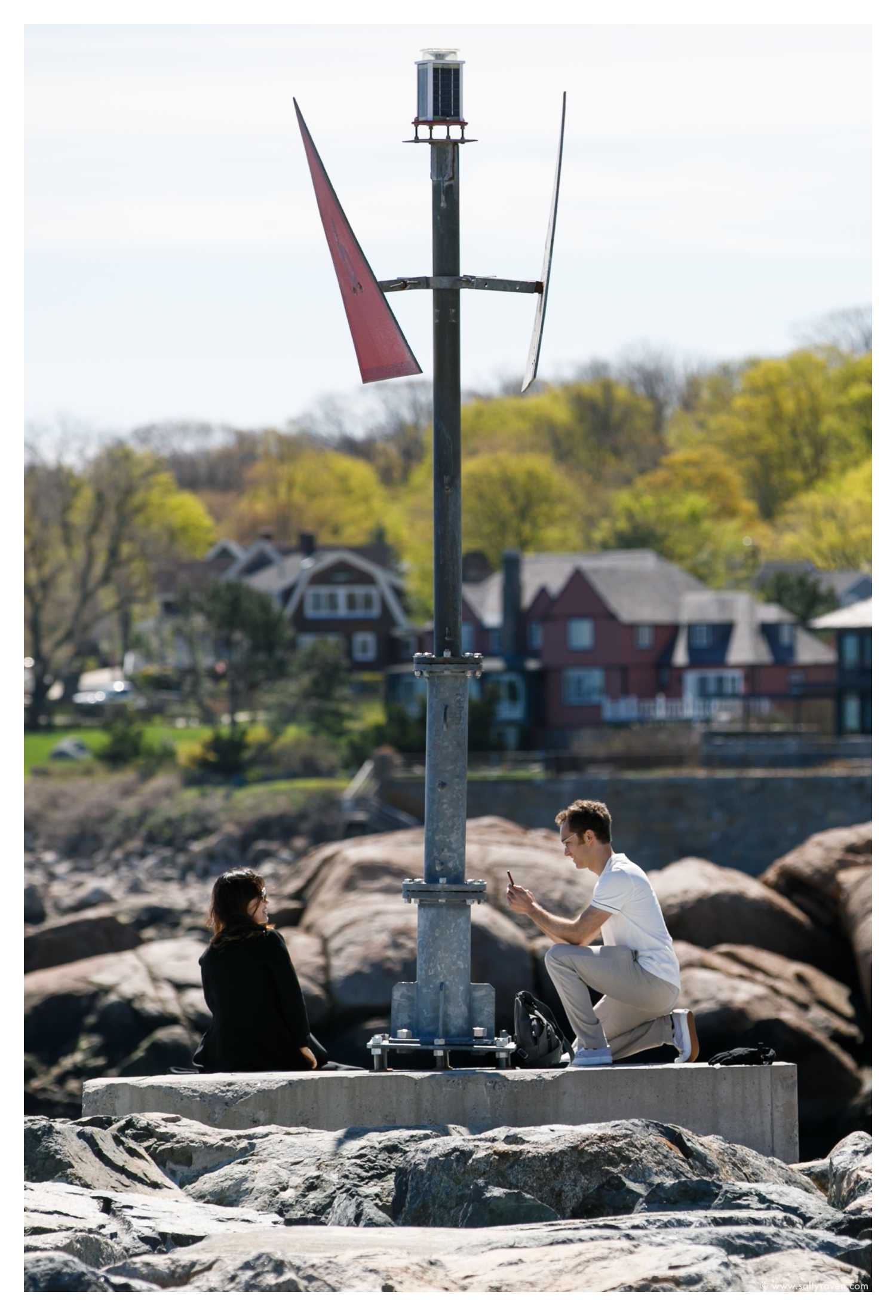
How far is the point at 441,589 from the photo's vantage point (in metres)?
6.64

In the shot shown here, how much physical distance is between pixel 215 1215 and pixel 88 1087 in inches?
60.1

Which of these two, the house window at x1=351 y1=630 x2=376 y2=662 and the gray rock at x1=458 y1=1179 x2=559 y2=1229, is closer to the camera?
the gray rock at x1=458 y1=1179 x2=559 y2=1229

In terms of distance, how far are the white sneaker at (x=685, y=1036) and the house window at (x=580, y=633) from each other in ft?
167

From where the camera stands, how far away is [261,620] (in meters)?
53.2

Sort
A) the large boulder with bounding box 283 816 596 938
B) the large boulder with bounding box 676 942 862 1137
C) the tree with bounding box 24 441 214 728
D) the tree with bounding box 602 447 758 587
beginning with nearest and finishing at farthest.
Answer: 1. the large boulder with bounding box 676 942 862 1137
2. the large boulder with bounding box 283 816 596 938
3. the tree with bounding box 24 441 214 728
4. the tree with bounding box 602 447 758 587

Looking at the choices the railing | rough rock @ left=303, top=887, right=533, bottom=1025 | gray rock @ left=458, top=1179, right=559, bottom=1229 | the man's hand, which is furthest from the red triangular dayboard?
the railing

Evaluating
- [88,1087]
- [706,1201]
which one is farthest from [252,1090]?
[706,1201]

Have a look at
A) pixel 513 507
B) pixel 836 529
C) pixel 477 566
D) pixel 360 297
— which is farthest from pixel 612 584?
pixel 360 297

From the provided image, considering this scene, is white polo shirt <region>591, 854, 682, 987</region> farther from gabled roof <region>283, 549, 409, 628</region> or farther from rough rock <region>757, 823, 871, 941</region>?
gabled roof <region>283, 549, 409, 628</region>

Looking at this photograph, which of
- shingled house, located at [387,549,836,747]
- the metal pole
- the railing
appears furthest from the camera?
shingled house, located at [387,549,836,747]

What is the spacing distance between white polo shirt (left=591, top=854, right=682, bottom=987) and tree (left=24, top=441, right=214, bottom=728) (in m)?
52.3

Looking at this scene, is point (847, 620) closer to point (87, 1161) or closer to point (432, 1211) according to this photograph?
point (87, 1161)

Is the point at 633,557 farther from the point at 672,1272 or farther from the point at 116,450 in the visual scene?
the point at 672,1272

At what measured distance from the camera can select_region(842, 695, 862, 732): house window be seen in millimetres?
54875
